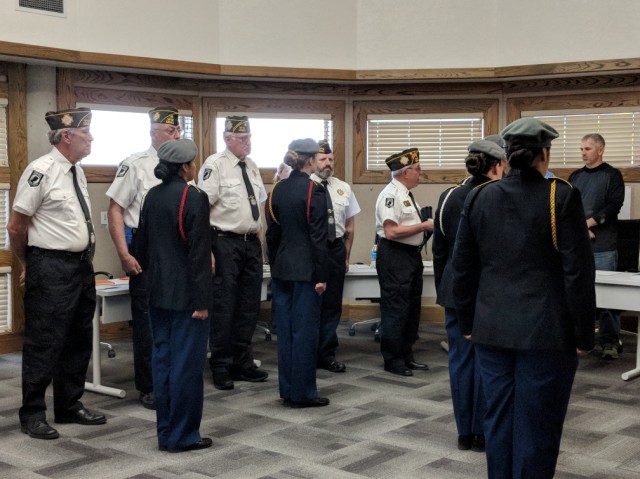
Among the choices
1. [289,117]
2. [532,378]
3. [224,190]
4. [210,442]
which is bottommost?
[210,442]

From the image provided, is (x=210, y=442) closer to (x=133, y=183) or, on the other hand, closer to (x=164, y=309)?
(x=164, y=309)

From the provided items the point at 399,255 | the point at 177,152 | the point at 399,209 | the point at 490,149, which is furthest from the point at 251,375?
the point at 490,149

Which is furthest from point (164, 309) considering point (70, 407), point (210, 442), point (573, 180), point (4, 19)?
point (573, 180)

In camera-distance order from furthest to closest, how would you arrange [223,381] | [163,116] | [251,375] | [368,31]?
[368,31], [251,375], [223,381], [163,116]

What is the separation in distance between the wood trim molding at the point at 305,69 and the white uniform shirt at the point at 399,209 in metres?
2.22

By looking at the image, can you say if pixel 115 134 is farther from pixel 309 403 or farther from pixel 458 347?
pixel 458 347

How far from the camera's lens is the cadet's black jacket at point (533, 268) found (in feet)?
8.44

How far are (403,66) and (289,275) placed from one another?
353 cm

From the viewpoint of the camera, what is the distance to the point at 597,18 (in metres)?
6.95

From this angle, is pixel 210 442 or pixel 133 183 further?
pixel 133 183

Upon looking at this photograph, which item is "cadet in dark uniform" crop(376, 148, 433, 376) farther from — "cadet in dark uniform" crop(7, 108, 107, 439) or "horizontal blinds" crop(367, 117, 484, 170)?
"horizontal blinds" crop(367, 117, 484, 170)

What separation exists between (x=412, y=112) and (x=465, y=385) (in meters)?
4.37

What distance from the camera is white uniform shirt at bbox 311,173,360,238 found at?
6.06m

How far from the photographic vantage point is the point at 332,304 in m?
5.85
